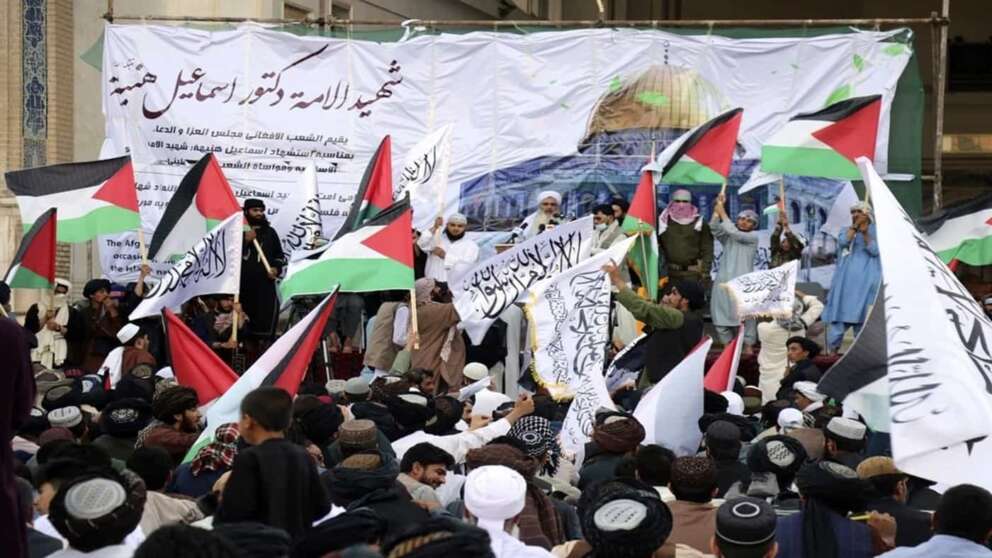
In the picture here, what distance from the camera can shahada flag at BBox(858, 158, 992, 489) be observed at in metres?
5.77

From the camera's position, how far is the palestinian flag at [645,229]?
46.1ft

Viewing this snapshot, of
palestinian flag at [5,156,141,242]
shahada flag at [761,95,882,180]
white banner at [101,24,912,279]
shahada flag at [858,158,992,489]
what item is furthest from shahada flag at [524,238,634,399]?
shahada flag at [858,158,992,489]

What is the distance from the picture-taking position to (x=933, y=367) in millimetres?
5977

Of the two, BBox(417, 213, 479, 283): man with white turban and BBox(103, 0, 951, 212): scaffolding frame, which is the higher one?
BBox(103, 0, 951, 212): scaffolding frame

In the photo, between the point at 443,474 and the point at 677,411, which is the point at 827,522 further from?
the point at 677,411

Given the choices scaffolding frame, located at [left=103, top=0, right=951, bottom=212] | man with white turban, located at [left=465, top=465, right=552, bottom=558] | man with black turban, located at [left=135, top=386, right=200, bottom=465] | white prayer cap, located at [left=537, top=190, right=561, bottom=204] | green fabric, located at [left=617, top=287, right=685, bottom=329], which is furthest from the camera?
scaffolding frame, located at [left=103, top=0, right=951, bottom=212]

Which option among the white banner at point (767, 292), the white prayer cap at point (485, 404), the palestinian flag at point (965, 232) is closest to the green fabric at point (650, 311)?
the white prayer cap at point (485, 404)

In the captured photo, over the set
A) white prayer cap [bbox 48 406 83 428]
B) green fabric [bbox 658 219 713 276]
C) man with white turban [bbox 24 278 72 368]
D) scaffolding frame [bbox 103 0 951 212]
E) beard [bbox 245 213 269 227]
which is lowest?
man with white turban [bbox 24 278 72 368]

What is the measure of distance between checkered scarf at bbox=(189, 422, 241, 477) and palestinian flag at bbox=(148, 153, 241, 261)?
749 cm

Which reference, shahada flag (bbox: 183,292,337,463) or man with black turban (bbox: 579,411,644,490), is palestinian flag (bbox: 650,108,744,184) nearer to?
shahada flag (bbox: 183,292,337,463)

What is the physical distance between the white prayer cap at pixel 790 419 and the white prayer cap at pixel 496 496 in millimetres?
3660

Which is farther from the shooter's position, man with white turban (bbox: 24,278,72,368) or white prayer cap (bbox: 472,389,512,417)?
man with white turban (bbox: 24,278,72,368)

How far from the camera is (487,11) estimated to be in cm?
2970

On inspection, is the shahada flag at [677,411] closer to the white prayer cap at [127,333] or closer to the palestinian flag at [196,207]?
the white prayer cap at [127,333]
